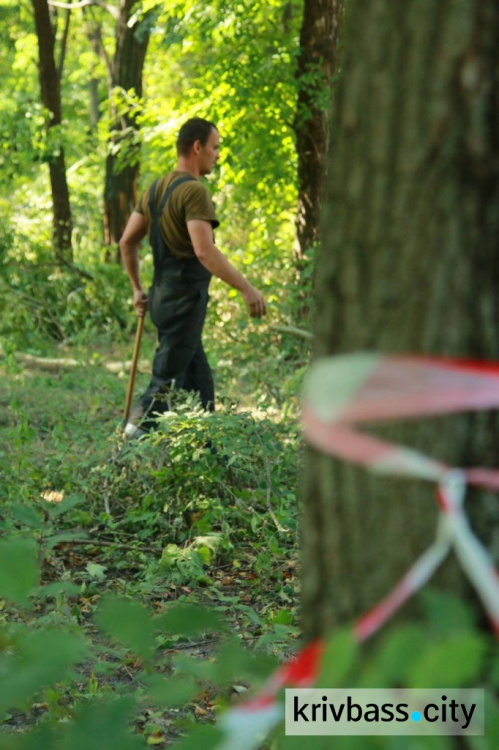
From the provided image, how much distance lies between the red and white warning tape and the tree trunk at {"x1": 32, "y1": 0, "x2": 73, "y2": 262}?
14.4 metres

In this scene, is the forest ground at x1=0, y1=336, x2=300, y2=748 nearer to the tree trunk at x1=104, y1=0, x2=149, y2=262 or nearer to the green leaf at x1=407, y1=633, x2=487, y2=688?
the green leaf at x1=407, y1=633, x2=487, y2=688

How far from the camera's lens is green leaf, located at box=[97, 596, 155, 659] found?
1.75 metres

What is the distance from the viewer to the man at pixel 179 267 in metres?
6.57

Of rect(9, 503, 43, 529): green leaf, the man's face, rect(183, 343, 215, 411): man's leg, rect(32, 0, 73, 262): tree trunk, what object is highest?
rect(32, 0, 73, 262): tree trunk

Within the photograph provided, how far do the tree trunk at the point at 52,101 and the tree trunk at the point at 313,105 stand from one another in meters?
5.33

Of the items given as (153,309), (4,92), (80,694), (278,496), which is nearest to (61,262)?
(153,309)

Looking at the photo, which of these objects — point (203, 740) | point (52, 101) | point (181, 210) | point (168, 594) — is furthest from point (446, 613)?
point (52, 101)

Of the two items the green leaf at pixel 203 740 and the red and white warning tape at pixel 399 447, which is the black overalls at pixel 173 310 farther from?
the green leaf at pixel 203 740

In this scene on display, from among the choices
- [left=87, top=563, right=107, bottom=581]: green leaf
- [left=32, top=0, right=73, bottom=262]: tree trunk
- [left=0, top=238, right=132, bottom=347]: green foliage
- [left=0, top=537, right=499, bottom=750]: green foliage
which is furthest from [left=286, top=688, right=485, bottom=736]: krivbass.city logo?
[left=32, top=0, right=73, bottom=262]: tree trunk

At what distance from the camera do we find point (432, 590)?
1.77 metres

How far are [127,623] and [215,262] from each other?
15.5 ft

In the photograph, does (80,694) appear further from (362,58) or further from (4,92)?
(4,92)

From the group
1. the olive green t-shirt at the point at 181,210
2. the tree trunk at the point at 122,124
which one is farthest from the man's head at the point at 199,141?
the tree trunk at the point at 122,124

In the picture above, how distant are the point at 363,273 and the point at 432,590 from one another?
53 cm
